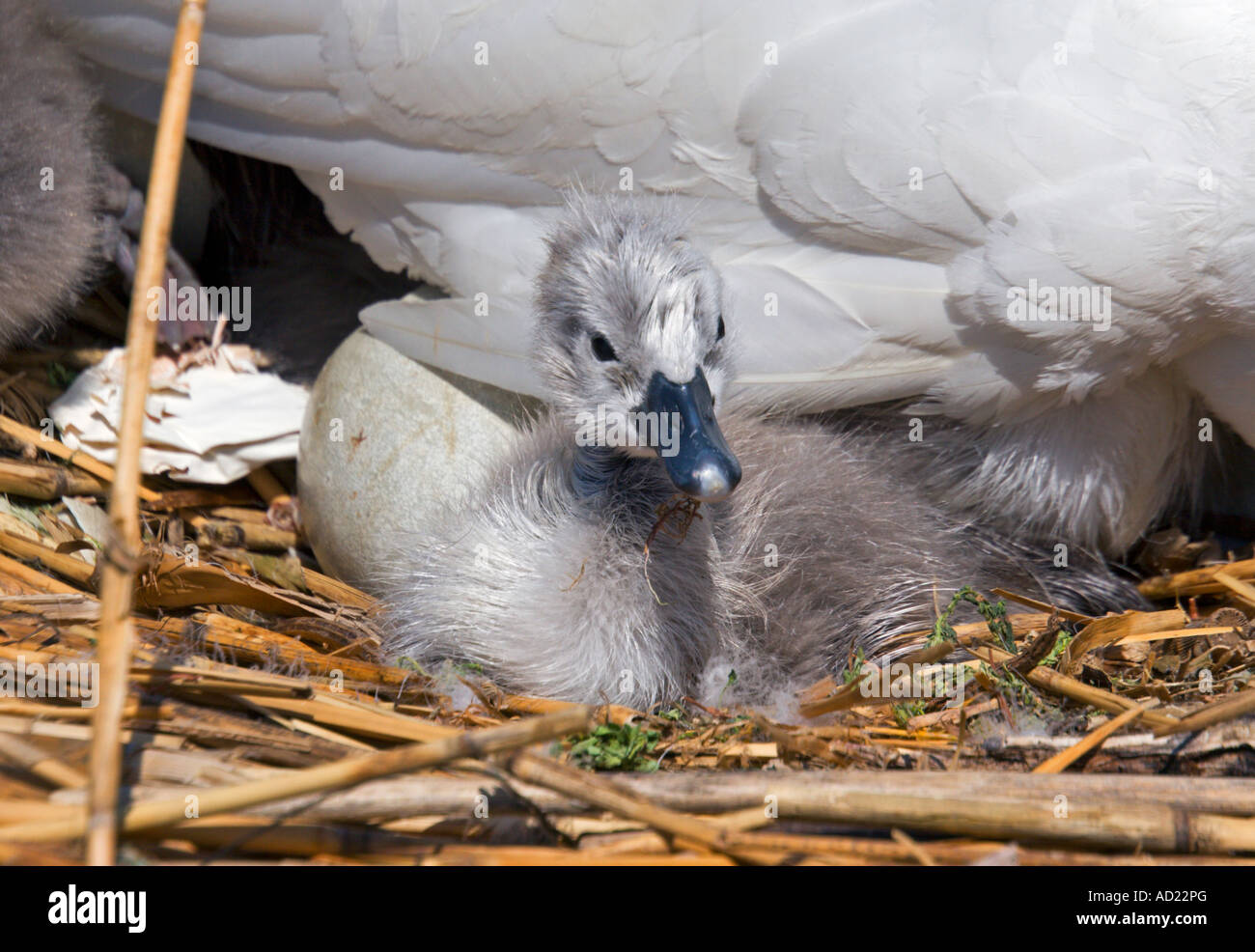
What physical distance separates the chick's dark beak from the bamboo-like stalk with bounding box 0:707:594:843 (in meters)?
0.42

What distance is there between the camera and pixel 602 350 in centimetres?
162

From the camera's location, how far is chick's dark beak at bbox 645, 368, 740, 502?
Answer: 141 centimetres

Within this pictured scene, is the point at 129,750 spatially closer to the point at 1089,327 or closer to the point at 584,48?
the point at 584,48

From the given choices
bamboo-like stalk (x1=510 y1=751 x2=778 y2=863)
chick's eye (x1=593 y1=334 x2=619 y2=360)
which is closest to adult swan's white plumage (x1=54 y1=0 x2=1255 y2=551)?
chick's eye (x1=593 y1=334 x2=619 y2=360)

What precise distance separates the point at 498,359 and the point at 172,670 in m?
0.80

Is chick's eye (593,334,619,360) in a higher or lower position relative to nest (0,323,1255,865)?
higher

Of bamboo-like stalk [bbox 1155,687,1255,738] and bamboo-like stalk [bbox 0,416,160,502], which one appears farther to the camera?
bamboo-like stalk [bbox 0,416,160,502]

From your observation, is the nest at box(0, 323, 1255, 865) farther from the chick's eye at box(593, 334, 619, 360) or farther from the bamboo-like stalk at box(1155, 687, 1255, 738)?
the chick's eye at box(593, 334, 619, 360)

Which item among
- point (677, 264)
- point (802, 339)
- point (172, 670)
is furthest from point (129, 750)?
point (802, 339)

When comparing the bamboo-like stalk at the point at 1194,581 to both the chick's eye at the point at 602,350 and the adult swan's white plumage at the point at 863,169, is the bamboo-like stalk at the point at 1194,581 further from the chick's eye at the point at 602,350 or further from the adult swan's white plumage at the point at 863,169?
the chick's eye at the point at 602,350

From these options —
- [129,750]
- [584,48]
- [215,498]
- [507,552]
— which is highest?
[584,48]

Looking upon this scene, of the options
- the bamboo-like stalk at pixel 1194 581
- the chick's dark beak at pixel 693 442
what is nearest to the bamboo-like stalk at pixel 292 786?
the chick's dark beak at pixel 693 442

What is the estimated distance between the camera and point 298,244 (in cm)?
254

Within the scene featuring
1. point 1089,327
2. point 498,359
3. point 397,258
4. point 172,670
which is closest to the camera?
point 172,670
